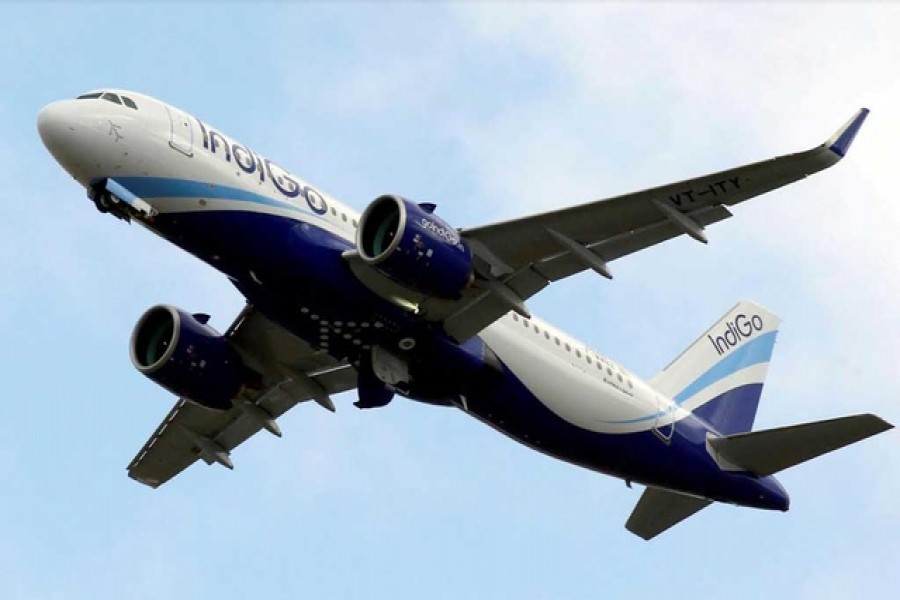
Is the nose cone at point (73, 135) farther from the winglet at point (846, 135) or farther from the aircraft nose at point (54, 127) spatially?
the winglet at point (846, 135)

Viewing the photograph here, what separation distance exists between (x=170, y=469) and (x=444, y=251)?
1354cm

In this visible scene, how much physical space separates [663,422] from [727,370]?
5.00m

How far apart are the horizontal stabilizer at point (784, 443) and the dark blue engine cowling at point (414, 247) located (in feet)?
33.0

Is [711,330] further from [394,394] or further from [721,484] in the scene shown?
[394,394]

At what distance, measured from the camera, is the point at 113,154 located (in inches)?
1474

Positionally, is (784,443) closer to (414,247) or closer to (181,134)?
(414,247)

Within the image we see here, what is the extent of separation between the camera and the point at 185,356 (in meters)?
42.7

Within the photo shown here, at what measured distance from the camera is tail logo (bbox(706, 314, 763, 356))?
49.4m

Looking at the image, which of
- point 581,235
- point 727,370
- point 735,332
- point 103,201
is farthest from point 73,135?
point 735,332

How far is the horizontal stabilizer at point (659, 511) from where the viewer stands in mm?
46469

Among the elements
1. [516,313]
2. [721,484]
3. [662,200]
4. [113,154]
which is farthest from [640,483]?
[113,154]

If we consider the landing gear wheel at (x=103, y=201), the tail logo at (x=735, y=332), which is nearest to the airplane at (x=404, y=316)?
the landing gear wheel at (x=103, y=201)

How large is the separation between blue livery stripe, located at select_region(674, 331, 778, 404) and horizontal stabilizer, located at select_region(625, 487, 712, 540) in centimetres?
251

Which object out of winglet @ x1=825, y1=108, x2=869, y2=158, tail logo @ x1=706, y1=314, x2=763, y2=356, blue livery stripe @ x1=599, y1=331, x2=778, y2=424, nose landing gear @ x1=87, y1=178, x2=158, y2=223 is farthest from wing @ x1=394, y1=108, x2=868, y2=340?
tail logo @ x1=706, y1=314, x2=763, y2=356
